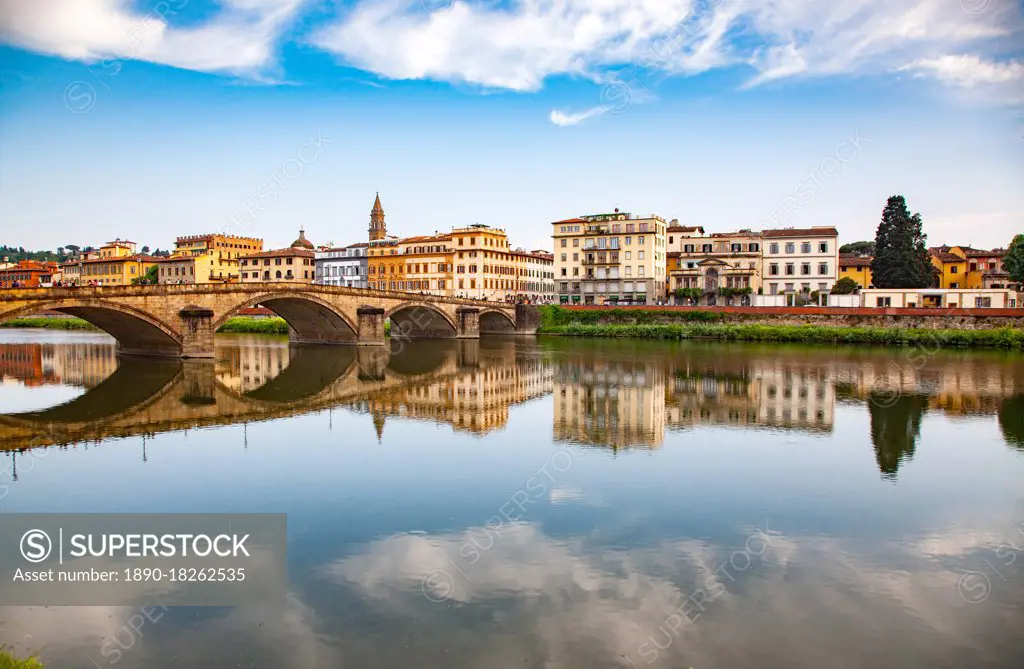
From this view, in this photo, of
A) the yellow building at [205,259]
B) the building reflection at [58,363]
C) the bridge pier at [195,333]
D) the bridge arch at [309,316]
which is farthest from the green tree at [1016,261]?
the yellow building at [205,259]

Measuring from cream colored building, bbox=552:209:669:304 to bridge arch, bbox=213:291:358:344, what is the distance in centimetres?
3699

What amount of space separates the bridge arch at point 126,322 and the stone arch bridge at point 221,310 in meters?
0.04

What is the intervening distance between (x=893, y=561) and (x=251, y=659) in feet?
33.2

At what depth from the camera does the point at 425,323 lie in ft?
251

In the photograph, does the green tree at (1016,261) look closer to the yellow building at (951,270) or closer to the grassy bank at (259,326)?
the yellow building at (951,270)

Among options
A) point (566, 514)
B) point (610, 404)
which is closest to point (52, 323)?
point (610, 404)

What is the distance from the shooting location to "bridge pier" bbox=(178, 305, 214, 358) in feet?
146

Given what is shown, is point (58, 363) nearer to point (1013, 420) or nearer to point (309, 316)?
point (309, 316)

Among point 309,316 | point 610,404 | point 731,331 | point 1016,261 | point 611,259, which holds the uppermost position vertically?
point 611,259

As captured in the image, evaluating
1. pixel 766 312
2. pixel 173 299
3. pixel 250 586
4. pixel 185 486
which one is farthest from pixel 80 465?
Answer: pixel 766 312

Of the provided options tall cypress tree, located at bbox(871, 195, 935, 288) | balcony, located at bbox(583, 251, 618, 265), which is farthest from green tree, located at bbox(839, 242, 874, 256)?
balcony, located at bbox(583, 251, 618, 265)

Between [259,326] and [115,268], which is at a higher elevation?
[115,268]

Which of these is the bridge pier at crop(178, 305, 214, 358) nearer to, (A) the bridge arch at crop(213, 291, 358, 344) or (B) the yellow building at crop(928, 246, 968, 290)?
(A) the bridge arch at crop(213, 291, 358, 344)

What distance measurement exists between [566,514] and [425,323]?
63.0 meters
